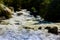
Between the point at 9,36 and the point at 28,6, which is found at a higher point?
the point at 9,36

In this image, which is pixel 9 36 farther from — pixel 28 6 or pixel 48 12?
pixel 28 6

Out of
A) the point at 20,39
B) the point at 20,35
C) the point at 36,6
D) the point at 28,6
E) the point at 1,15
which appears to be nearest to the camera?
the point at 20,39

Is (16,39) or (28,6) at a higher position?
(16,39)

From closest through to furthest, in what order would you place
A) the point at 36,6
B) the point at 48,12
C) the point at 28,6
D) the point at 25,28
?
the point at 25,28 → the point at 48,12 → the point at 36,6 → the point at 28,6

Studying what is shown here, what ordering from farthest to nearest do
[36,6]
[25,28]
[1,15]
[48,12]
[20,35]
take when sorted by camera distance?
1. [36,6]
2. [1,15]
3. [48,12]
4. [25,28]
5. [20,35]

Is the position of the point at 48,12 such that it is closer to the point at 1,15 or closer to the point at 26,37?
the point at 1,15

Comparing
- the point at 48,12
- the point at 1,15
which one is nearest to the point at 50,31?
the point at 48,12

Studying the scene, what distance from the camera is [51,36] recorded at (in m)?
13.9

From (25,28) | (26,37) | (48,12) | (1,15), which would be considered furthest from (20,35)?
(1,15)

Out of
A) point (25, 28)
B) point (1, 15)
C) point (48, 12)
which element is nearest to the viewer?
point (25, 28)

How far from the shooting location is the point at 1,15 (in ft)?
Answer: 72.8

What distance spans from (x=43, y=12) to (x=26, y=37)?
7.05 m

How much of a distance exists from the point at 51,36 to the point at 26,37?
63.9 inches

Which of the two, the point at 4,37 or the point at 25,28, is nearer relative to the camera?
the point at 4,37
